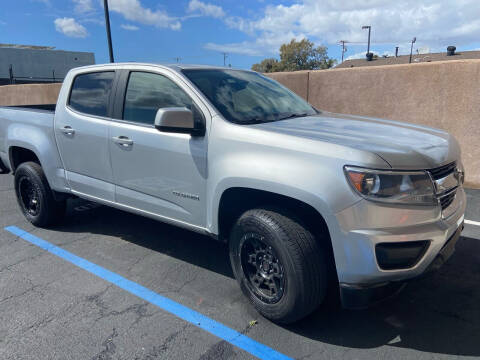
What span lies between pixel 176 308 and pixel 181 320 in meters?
0.17

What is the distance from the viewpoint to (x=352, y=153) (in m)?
2.34

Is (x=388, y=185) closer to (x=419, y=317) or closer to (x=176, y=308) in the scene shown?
(x=419, y=317)

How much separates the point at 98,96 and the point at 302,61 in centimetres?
7276

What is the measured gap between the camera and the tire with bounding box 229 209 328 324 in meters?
2.53

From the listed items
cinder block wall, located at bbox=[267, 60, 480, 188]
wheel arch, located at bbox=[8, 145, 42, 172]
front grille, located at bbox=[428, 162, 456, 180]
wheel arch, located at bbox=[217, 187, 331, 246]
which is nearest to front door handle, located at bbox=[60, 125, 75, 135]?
wheel arch, located at bbox=[8, 145, 42, 172]

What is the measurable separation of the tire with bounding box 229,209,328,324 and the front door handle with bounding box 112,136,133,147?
1.29 metres

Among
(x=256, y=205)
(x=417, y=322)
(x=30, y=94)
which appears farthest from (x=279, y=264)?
(x=30, y=94)

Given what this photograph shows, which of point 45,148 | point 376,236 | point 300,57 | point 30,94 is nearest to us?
point 376,236

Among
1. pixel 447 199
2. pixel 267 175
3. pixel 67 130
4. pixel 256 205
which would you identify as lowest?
pixel 256 205

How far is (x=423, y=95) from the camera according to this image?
20.6 feet

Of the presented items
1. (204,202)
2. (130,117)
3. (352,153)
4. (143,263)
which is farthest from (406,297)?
(130,117)

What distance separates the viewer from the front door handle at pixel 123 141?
138 inches

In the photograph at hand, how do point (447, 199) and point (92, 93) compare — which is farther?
point (92, 93)

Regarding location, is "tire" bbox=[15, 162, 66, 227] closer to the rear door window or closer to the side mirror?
the rear door window
